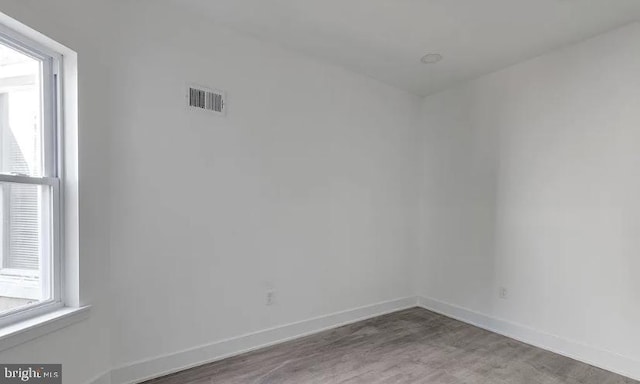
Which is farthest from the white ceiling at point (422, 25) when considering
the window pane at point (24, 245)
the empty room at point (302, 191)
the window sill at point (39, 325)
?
the window sill at point (39, 325)

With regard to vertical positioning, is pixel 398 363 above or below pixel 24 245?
below

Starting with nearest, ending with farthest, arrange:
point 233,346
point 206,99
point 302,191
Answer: point 206,99 < point 233,346 < point 302,191

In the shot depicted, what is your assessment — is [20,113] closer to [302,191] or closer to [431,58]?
[302,191]

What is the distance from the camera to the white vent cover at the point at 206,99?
2.57 m

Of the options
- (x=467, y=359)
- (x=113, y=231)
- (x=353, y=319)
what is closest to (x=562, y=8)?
(x=467, y=359)

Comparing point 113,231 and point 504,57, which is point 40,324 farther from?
point 504,57

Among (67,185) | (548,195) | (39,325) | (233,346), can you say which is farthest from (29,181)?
(548,195)

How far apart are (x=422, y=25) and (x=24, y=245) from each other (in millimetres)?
3102

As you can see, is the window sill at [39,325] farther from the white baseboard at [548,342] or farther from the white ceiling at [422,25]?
the white baseboard at [548,342]

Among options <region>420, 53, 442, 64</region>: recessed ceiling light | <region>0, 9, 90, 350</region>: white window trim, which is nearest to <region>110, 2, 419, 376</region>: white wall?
<region>0, 9, 90, 350</region>: white window trim

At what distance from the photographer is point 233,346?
9.02 ft

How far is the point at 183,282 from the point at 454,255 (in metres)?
2.98

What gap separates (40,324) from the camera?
1.73 metres

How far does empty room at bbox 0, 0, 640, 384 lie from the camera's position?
Answer: 77.6 inches
